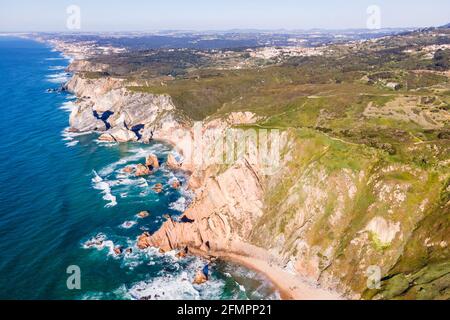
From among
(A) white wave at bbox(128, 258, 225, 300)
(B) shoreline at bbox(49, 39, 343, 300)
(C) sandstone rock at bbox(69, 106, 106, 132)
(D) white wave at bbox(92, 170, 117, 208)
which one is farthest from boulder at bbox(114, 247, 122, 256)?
(C) sandstone rock at bbox(69, 106, 106, 132)

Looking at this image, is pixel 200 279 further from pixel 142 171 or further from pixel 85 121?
pixel 85 121

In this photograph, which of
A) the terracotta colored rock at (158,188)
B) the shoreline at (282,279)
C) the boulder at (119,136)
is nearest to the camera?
the shoreline at (282,279)

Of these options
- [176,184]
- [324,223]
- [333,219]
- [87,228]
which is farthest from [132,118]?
[333,219]

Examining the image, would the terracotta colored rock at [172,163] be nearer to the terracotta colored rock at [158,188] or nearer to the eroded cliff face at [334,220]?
the terracotta colored rock at [158,188]

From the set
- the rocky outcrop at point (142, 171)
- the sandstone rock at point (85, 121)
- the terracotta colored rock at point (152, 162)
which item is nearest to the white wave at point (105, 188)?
the rocky outcrop at point (142, 171)

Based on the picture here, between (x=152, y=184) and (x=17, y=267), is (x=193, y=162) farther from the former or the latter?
(x=17, y=267)

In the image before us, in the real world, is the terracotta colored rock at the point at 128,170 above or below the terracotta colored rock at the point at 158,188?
above

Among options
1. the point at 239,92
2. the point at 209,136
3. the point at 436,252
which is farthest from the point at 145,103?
the point at 436,252
